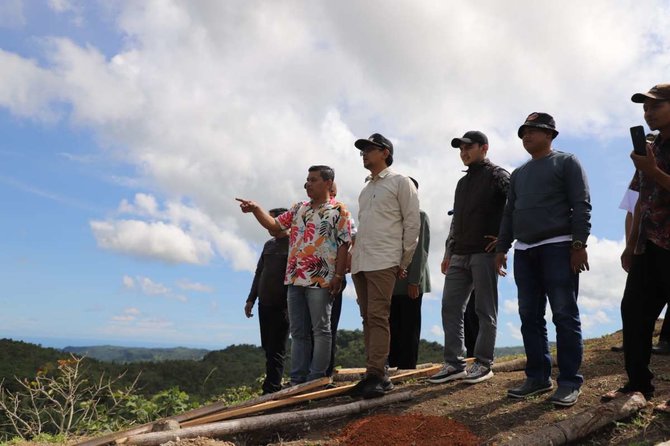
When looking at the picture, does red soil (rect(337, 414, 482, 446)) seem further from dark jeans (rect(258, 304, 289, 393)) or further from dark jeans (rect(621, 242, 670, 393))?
dark jeans (rect(258, 304, 289, 393))

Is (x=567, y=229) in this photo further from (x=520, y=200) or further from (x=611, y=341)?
(x=611, y=341)

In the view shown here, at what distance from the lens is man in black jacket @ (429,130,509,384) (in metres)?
6.25

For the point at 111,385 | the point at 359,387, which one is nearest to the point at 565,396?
the point at 359,387

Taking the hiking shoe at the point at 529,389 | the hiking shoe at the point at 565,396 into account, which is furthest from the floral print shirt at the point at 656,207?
the hiking shoe at the point at 529,389

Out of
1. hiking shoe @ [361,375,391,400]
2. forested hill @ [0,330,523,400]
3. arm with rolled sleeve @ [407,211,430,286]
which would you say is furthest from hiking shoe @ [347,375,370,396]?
forested hill @ [0,330,523,400]

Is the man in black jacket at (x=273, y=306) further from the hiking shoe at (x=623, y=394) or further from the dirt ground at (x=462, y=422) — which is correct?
the hiking shoe at (x=623, y=394)

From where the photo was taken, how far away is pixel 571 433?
4.73m

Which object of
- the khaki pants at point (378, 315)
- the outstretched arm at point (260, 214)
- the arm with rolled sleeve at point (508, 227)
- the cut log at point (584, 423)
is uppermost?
the outstretched arm at point (260, 214)

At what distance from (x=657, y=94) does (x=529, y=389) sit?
2.92 metres

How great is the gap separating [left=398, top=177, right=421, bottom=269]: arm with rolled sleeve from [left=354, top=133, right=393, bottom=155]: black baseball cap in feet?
1.51

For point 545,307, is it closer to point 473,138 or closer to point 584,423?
point 584,423

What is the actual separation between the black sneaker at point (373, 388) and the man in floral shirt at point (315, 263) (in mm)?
876

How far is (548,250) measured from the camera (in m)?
5.40

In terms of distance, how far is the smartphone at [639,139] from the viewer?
15.0 ft
